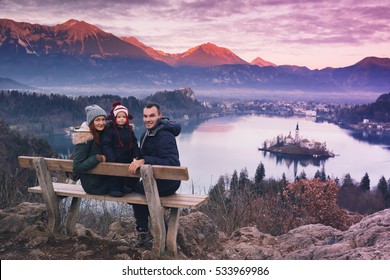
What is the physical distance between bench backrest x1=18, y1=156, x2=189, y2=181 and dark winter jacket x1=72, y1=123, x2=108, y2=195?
75mm

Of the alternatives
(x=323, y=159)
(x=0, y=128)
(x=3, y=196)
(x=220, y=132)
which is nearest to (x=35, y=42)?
(x=3, y=196)

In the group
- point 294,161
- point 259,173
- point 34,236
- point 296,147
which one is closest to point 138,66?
point 296,147

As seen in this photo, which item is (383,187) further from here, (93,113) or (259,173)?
(93,113)

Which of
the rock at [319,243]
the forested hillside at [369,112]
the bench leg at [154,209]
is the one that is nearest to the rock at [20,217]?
the bench leg at [154,209]

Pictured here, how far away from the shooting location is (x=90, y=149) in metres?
3.94

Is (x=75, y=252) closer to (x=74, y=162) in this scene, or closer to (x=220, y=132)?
(x=74, y=162)

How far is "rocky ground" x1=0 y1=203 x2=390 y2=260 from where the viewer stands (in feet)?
13.0

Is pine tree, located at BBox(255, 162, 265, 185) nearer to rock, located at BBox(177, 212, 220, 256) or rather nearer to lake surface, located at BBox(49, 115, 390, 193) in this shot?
lake surface, located at BBox(49, 115, 390, 193)

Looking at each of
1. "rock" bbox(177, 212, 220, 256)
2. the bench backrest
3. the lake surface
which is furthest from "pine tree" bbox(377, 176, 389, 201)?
the bench backrest

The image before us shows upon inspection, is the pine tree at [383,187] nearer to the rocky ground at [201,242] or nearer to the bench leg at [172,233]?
the rocky ground at [201,242]

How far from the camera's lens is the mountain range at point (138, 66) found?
7.92 metres

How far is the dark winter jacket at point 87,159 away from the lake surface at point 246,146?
18.5 feet

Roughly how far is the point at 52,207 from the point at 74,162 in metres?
0.62

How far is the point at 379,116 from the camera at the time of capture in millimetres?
8953
